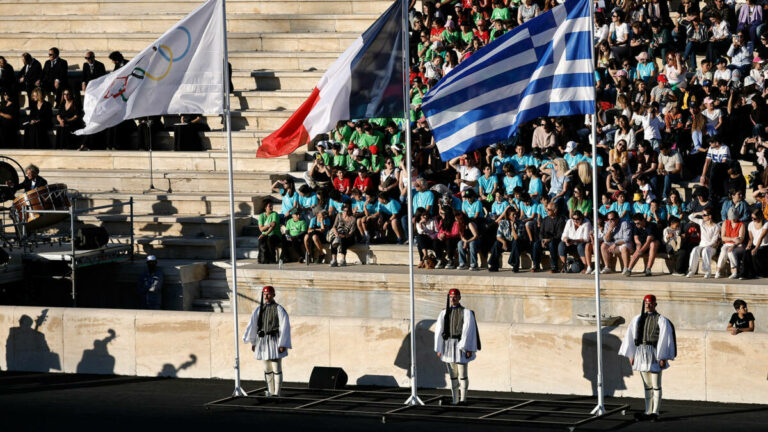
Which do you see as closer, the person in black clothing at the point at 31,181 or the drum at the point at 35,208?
the drum at the point at 35,208

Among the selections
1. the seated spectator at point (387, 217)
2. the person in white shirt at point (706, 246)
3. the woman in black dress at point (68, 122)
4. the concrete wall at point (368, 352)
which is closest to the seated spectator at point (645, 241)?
the person in white shirt at point (706, 246)

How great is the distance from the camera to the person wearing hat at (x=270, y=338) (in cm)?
1980

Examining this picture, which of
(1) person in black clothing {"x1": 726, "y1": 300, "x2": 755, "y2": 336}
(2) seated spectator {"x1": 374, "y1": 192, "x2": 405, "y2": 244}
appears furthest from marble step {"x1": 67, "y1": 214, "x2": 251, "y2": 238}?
(1) person in black clothing {"x1": 726, "y1": 300, "x2": 755, "y2": 336}

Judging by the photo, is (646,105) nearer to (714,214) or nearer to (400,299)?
(714,214)

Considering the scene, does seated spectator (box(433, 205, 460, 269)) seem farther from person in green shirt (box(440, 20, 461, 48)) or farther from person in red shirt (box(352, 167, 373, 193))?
person in green shirt (box(440, 20, 461, 48))

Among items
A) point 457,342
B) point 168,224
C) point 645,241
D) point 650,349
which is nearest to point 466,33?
point 168,224

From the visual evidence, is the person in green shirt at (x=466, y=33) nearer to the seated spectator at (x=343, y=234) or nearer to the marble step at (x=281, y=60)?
the marble step at (x=281, y=60)

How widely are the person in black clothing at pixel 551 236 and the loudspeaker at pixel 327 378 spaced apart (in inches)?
207

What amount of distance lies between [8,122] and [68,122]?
1.51 meters

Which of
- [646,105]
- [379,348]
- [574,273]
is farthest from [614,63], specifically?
[379,348]

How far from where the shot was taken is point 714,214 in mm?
23328

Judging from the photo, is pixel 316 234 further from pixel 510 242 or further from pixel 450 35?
pixel 450 35

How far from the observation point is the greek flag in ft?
58.1

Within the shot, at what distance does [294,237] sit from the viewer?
85.4 ft
